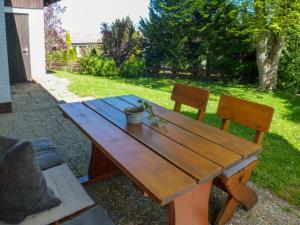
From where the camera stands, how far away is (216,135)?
1.90m

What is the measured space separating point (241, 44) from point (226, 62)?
90 centimetres

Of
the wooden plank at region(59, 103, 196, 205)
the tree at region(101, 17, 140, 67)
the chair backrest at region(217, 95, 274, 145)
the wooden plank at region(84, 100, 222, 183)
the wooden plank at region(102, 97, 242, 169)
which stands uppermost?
the tree at region(101, 17, 140, 67)

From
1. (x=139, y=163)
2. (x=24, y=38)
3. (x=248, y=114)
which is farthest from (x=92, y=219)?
(x=24, y=38)

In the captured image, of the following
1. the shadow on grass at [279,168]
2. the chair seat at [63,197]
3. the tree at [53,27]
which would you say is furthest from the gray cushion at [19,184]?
the tree at [53,27]

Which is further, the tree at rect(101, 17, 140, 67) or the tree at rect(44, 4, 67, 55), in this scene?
the tree at rect(101, 17, 140, 67)

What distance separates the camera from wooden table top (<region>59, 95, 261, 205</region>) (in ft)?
4.28

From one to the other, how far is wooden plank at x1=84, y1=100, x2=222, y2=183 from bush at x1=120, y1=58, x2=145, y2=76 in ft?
26.9

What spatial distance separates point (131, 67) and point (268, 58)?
205 inches

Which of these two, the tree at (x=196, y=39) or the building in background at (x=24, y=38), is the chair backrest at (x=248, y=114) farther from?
the tree at (x=196, y=39)

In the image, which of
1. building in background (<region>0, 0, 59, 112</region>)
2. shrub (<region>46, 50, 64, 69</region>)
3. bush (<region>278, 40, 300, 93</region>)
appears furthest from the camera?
shrub (<region>46, 50, 64, 69</region>)

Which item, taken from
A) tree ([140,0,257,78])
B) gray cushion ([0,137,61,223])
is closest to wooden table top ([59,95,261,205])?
gray cushion ([0,137,61,223])

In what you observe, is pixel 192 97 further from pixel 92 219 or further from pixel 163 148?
pixel 92 219

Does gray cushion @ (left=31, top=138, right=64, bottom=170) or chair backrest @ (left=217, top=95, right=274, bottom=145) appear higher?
chair backrest @ (left=217, top=95, right=274, bottom=145)

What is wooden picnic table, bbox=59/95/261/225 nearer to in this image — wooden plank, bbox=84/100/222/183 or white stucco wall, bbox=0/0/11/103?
wooden plank, bbox=84/100/222/183
